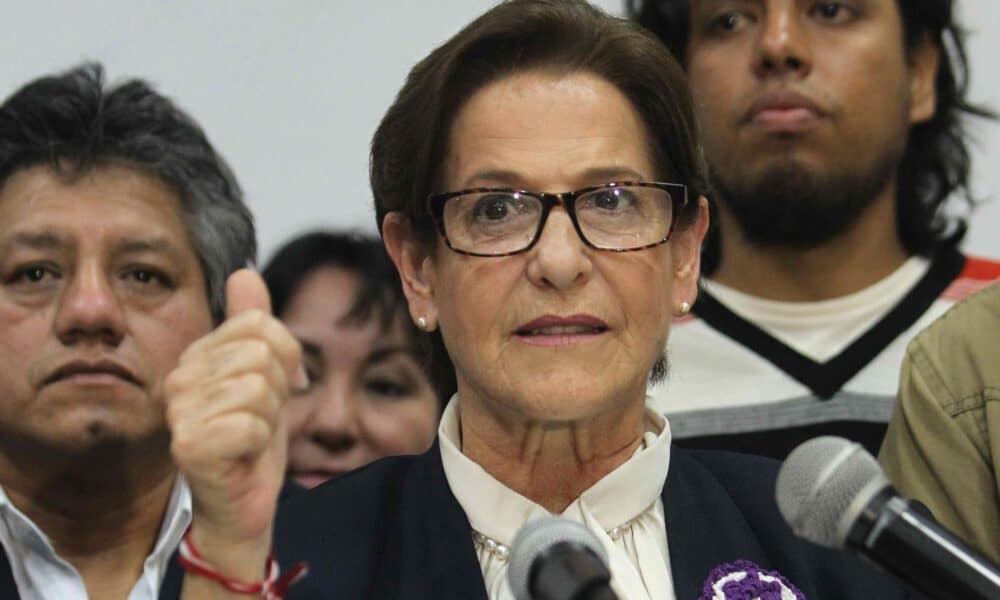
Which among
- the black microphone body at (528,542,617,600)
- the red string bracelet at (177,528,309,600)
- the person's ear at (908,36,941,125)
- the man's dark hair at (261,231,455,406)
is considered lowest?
the man's dark hair at (261,231,455,406)

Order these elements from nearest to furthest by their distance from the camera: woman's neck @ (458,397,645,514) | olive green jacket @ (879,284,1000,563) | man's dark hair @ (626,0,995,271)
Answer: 1. woman's neck @ (458,397,645,514)
2. olive green jacket @ (879,284,1000,563)
3. man's dark hair @ (626,0,995,271)

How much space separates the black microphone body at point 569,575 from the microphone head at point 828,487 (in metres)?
0.21

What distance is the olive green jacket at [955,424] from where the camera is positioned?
2211 millimetres

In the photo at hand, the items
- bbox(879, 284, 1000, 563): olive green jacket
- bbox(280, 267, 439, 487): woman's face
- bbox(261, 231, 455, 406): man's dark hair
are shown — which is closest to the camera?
bbox(879, 284, 1000, 563): olive green jacket

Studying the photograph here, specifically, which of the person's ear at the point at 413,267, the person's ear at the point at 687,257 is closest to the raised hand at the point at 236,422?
the person's ear at the point at 413,267

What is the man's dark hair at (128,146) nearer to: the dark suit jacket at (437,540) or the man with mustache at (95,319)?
the man with mustache at (95,319)

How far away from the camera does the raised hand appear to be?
1.62 meters

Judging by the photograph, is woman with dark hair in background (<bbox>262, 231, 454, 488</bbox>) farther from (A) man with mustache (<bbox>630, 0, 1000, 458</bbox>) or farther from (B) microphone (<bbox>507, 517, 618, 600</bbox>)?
(B) microphone (<bbox>507, 517, 618, 600</bbox>)

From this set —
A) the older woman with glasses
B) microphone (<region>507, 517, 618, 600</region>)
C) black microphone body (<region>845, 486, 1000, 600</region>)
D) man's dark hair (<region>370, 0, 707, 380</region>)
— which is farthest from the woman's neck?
black microphone body (<region>845, 486, 1000, 600</region>)

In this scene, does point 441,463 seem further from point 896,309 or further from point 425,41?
point 425,41

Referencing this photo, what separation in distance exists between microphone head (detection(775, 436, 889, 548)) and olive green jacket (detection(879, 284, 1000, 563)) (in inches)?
26.1

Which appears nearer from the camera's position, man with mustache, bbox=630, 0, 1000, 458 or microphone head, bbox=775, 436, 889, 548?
microphone head, bbox=775, 436, 889, 548

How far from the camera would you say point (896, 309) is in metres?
3.03

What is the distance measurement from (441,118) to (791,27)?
1019 millimetres
